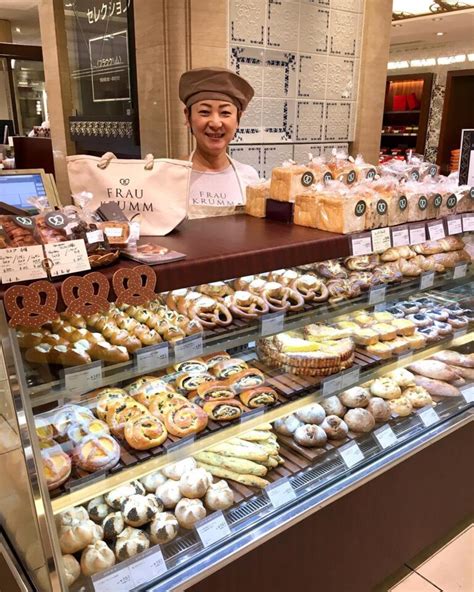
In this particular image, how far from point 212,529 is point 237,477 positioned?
0.20 meters

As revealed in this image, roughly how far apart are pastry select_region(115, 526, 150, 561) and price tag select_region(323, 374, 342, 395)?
0.75 metres

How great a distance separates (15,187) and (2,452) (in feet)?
6.05

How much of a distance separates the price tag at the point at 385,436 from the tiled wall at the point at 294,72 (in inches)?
90.0

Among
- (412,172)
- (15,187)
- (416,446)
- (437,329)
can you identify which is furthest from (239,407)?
(15,187)

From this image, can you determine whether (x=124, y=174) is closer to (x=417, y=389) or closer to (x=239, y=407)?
(x=239, y=407)

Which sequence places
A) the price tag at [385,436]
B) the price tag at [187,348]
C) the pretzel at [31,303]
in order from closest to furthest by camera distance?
the pretzel at [31,303] → the price tag at [187,348] → the price tag at [385,436]

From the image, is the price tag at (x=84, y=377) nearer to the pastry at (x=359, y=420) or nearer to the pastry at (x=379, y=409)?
the pastry at (x=359, y=420)

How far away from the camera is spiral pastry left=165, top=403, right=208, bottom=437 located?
1.45 metres

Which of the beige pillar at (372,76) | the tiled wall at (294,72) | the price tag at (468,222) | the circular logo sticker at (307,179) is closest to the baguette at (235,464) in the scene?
the circular logo sticker at (307,179)

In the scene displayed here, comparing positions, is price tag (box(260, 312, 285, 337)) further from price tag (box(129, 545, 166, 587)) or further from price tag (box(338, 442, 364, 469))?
price tag (box(129, 545, 166, 587))

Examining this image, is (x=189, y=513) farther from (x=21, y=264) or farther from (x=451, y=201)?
(x=451, y=201)

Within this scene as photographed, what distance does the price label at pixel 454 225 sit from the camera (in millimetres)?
1862

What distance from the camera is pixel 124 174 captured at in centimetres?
139

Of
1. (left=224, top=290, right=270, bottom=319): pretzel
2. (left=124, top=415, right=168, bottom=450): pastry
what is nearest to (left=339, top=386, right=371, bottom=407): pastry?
(left=224, top=290, right=270, bottom=319): pretzel
